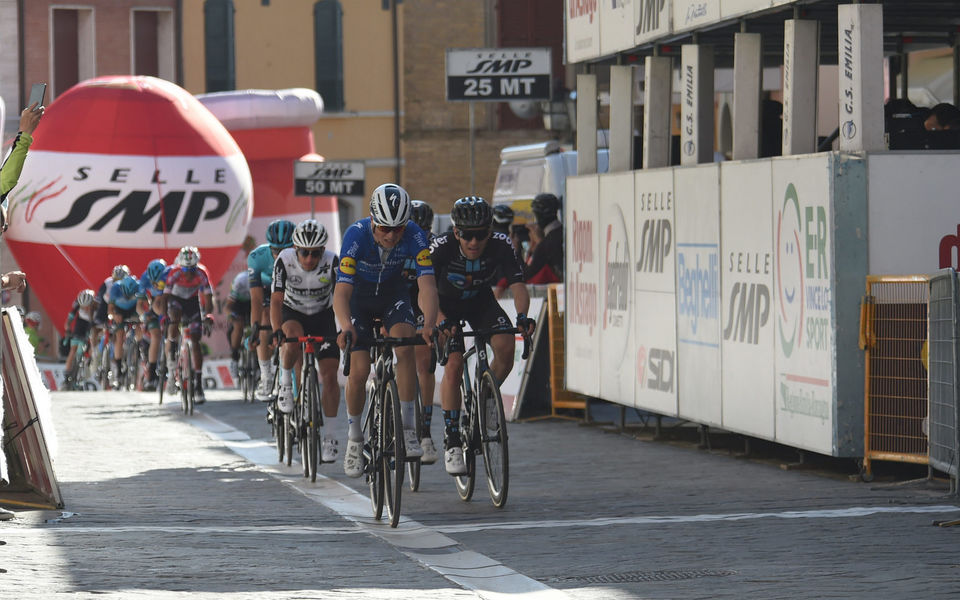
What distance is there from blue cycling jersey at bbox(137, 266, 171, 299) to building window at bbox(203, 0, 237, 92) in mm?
23564

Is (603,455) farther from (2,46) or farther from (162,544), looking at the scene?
(2,46)

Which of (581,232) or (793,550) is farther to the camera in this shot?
(581,232)

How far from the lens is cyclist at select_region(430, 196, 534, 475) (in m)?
12.3

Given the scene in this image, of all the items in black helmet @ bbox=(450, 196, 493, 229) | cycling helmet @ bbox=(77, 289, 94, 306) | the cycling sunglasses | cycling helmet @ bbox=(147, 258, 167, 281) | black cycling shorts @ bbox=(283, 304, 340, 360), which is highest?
black helmet @ bbox=(450, 196, 493, 229)

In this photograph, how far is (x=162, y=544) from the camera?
986cm

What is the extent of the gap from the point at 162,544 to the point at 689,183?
6.98 meters

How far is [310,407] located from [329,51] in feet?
136

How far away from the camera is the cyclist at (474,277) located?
1234 cm

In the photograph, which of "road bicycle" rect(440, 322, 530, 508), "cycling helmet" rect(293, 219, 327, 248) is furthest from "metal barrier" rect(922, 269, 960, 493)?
"cycling helmet" rect(293, 219, 327, 248)

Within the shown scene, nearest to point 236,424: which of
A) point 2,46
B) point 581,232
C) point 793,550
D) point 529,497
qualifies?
point 581,232

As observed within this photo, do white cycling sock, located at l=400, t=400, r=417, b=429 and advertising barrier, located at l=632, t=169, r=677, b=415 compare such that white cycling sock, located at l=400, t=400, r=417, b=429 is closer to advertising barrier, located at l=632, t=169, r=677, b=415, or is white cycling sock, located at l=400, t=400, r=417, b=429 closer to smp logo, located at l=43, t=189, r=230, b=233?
advertising barrier, located at l=632, t=169, r=677, b=415

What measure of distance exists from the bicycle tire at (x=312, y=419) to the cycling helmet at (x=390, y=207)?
8.87ft

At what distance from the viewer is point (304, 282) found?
48.4ft

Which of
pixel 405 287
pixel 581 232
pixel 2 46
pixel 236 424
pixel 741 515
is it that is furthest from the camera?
pixel 2 46
